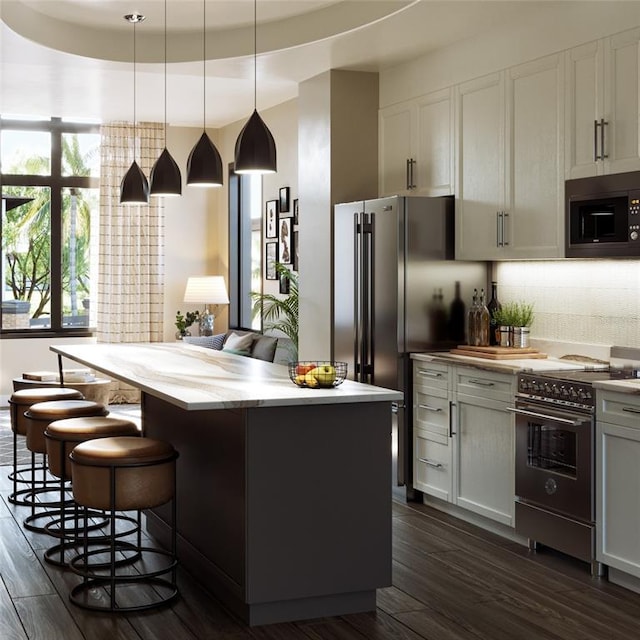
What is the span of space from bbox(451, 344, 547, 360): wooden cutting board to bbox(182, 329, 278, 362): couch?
2524 millimetres

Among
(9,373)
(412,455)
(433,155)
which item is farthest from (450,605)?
(9,373)

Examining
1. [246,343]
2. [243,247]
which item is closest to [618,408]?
[246,343]

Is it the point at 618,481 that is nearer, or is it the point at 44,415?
the point at 618,481

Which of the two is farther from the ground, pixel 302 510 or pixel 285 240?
pixel 285 240

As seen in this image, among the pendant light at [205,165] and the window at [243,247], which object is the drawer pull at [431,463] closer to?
the pendant light at [205,165]

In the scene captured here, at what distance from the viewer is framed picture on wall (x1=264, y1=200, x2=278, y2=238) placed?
8.74 metres

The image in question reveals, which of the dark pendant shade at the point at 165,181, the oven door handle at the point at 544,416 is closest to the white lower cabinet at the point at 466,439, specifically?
the oven door handle at the point at 544,416

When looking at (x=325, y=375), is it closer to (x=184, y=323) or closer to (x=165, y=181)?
(x=165, y=181)

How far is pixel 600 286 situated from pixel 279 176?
164 inches

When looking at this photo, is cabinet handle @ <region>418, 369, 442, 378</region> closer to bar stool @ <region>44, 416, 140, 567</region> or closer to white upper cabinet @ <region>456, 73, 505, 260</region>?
white upper cabinet @ <region>456, 73, 505, 260</region>

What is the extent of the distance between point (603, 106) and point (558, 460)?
1708 mm

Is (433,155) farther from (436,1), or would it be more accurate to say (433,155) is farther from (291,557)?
(291,557)

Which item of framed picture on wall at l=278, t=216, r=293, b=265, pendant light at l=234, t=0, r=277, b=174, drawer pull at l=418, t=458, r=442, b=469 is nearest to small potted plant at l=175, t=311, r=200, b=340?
framed picture on wall at l=278, t=216, r=293, b=265

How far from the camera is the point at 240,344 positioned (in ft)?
27.4
